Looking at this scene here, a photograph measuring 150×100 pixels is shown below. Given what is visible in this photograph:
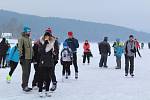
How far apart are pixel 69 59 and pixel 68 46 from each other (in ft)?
1.87

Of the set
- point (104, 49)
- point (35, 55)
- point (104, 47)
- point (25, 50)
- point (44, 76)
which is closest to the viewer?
point (44, 76)

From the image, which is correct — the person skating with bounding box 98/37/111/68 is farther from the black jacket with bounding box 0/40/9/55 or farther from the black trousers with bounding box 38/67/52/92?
the black trousers with bounding box 38/67/52/92

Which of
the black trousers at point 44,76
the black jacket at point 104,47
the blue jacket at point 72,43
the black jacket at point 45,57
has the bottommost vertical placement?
the black trousers at point 44,76

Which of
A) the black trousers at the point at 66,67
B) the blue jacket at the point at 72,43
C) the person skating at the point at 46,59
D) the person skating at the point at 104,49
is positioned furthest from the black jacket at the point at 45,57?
the person skating at the point at 104,49

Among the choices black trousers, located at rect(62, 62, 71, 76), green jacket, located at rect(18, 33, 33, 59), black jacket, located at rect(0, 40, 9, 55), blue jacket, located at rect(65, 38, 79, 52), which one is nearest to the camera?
green jacket, located at rect(18, 33, 33, 59)

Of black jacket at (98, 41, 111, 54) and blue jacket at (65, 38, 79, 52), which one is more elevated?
black jacket at (98, 41, 111, 54)

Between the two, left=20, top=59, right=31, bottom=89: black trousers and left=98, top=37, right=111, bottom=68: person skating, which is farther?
left=98, top=37, right=111, bottom=68: person skating

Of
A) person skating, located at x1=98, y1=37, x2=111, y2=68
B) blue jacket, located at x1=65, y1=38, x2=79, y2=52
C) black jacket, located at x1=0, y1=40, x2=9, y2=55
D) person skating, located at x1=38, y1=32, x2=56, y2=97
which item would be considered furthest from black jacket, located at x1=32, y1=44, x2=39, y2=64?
person skating, located at x1=98, y1=37, x2=111, y2=68

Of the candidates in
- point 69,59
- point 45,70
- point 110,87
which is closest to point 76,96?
point 45,70

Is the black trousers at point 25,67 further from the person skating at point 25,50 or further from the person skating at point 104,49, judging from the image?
the person skating at point 104,49

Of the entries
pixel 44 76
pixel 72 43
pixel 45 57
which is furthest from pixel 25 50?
pixel 72 43

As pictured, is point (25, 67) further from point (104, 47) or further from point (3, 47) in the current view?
point (104, 47)

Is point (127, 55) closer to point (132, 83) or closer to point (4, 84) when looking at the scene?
point (132, 83)

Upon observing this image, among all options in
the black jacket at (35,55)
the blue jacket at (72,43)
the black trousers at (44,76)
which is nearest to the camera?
the black trousers at (44,76)
